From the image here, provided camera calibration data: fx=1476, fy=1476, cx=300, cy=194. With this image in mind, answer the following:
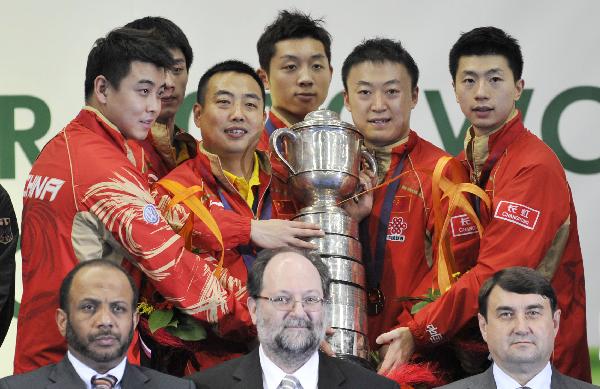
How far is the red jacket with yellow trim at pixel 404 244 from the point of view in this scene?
505 centimetres

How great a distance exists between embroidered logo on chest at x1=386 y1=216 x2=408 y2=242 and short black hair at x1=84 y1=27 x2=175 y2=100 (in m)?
0.96

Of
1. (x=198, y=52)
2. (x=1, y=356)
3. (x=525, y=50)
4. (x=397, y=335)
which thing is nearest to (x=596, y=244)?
(x=525, y=50)

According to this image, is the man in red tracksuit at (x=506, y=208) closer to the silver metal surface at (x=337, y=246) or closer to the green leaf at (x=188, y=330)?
the silver metal surface at (x=337, y=246)

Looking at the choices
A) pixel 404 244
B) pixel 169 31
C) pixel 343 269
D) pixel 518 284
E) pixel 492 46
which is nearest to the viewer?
pixel 518 284

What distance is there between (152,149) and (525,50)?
1.65m

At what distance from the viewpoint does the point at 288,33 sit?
563cm

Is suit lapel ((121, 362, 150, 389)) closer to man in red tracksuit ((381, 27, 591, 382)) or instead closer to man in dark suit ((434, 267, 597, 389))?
man in dark suit ((434, 267, 597, 389))

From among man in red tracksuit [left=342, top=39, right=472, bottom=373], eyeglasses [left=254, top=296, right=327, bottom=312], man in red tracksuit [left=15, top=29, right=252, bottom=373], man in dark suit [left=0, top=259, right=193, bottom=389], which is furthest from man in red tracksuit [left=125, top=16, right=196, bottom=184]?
eyeglasses [left=254, top=296, right=327, bottom=312]

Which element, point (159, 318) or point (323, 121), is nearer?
point (159, 318)

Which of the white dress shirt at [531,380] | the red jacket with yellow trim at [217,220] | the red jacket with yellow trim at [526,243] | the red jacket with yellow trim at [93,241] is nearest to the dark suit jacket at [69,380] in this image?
the red jacket with yellow trim at [93,241]

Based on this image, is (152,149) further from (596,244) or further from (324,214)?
(596,244)

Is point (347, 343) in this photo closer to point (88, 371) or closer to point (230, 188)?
point (230, 188)

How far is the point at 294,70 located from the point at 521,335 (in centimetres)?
174

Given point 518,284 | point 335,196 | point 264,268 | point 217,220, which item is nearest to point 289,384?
point 264,268
